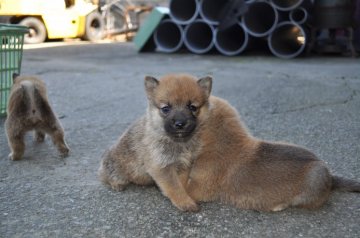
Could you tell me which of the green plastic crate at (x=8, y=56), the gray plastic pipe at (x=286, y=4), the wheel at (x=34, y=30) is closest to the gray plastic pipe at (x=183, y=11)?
the gray plastic pipe at (x=286, y=4)

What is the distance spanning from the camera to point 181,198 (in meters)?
2.75

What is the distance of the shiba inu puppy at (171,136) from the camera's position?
2.75 m

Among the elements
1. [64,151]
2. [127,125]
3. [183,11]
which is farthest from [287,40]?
[64,151]

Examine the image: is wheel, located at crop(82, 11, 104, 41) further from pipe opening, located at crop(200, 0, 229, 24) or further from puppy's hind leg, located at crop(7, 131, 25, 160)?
puppy's hind leg, located at crop(7, 131, 25, 160)

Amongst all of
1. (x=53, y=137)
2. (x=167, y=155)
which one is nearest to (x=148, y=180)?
(x=167, y=155)

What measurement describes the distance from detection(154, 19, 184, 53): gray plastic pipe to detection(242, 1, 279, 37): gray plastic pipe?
73.8 inches

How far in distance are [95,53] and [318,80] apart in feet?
22.5

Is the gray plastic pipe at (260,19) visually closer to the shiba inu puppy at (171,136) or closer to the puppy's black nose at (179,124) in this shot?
the shiba inu puppy at (171,136)

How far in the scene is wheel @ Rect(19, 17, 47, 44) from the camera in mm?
14361

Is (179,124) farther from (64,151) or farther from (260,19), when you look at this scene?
(260,19)

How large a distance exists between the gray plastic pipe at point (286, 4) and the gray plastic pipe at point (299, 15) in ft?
0.52

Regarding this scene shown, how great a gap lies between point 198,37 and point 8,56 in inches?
298

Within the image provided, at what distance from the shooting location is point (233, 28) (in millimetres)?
11281

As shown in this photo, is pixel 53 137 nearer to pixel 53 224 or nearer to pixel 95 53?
pixel 53 224
